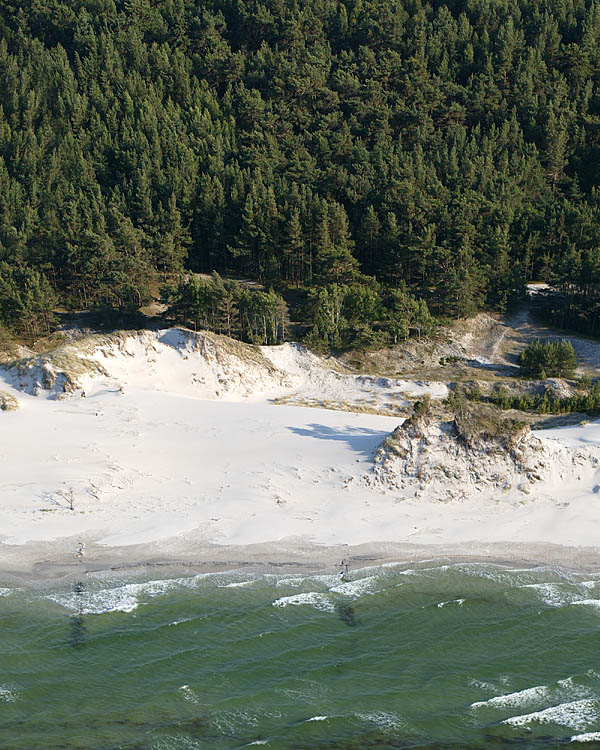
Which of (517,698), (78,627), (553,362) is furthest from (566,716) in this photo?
(553,362)

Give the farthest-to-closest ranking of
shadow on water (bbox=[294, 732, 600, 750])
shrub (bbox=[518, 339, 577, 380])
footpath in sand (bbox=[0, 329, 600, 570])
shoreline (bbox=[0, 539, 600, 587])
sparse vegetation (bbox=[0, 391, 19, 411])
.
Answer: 1. shrub (bbox=[518, 339, 577, 380])
2. sparse vegetation (bbox=[0, 391, 19, 411])
3. footpath in sand (bbox=[0, 329, 600, 570])
4. shoreline (bbox=[0, 539, 600, 587])
5. shadow on water (bbox=[294, 732, 600, 750])

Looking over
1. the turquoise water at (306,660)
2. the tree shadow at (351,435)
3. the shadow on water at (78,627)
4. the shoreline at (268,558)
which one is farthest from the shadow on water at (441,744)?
the tree shadow at (351,435)

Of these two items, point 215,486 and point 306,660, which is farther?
point 215,486

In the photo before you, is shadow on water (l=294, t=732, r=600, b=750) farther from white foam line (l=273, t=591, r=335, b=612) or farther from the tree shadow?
the tree shadow

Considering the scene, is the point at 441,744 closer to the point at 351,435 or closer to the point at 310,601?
the point at 310,601

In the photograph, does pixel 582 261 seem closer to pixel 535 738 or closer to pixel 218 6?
pixel 535 738

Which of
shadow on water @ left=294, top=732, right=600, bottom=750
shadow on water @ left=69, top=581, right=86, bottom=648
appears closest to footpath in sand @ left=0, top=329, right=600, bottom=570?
shadow on water @ left=69, top=581, right=86, bottom=648
